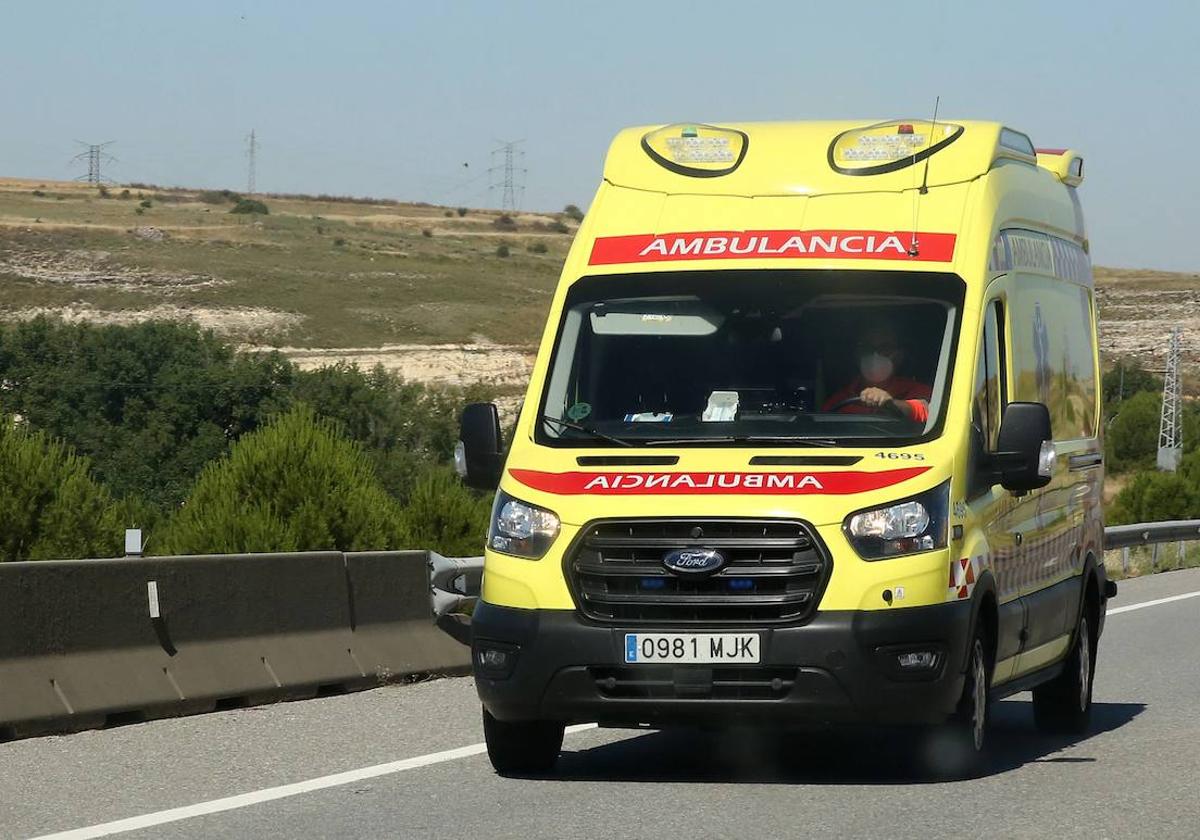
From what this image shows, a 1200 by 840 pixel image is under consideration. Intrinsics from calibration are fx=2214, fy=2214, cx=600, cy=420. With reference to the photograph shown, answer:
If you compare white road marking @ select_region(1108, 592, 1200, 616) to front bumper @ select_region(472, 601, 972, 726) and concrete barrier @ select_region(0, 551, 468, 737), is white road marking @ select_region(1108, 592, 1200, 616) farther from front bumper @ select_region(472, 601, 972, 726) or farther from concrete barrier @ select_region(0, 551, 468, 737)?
front bumper @ select_region(472, 601, 972, 726)

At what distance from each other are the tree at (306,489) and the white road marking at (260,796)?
25.7ft

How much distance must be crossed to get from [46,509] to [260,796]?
9142 millimetres

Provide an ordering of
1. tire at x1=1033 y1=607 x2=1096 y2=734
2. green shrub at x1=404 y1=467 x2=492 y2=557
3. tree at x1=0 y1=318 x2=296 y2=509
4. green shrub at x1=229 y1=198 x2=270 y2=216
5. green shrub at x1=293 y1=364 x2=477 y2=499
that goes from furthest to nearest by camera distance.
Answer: green shrub at x1=229 y1=198 x2=270 y2=216
green shrub at x1=293 y1=364 x2=477 y2=499
tree at x1=0 y1=318 x2=296 y2=509
green shrub at x1=404 y1=467 x2=492 y2=557
tire at x1=1033 y1=607 x2=1096 y2=734

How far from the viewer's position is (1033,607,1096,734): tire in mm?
11289

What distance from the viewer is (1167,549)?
98.5 ft

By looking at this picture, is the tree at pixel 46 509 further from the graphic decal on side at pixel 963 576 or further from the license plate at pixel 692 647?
the graphic decal on side at pixel 963 576

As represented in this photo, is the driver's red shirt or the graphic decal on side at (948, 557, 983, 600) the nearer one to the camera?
the graphic decal on side at (948, 557, 983, 600)

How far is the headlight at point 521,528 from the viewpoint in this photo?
870 cm

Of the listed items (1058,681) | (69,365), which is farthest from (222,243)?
(1058,681)

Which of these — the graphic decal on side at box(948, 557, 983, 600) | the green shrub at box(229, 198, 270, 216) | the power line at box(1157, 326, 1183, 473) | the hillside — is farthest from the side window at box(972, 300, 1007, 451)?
the green shrub at box(229, 198, 270, 216)

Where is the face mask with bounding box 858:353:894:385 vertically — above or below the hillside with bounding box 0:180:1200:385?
above

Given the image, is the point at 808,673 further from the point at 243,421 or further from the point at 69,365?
the point at 69,365

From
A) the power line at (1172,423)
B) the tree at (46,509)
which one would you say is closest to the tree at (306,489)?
the tree at (46,509)

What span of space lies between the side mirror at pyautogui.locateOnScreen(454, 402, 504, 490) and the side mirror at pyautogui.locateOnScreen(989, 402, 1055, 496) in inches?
81.8
